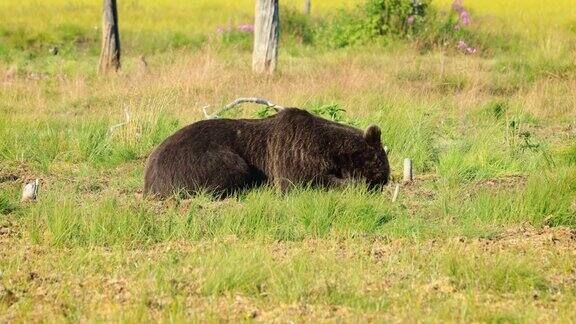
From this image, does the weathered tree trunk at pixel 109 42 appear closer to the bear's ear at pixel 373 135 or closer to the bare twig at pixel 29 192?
the bare twig at pixel 29 192

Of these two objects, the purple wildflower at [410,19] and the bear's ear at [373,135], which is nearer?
the bear's ear at [373,135]

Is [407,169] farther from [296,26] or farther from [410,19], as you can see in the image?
[296,26]

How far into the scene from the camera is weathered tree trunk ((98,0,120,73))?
19.0 m

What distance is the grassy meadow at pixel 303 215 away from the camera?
5633 mm

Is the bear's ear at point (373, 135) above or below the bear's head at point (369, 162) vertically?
above

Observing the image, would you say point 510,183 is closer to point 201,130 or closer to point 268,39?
point 201,130

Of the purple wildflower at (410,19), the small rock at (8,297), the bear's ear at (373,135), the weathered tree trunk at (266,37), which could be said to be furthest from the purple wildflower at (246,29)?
the small rock at (8,297)

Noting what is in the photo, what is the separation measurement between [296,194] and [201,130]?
3.43 feet

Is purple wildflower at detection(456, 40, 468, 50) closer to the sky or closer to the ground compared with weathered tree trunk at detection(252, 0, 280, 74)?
closer to the ground

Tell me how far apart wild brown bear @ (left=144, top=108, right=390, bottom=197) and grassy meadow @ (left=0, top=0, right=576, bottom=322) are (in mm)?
212

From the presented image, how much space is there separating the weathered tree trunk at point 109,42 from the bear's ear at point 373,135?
35.0ft

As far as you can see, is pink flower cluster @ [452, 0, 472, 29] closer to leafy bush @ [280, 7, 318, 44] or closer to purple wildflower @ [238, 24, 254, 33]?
leafy bush @ [280, 7, 318, 44]

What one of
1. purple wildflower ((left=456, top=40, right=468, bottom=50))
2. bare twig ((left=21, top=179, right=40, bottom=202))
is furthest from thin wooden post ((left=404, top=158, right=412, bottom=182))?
purple wildflower ((left=456, top=40, right=468, bottom=50))

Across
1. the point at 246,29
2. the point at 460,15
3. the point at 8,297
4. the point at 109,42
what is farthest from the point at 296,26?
the point at 8,297
